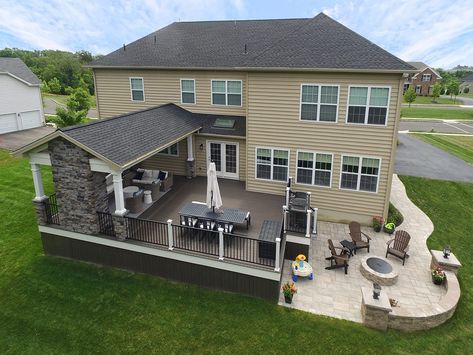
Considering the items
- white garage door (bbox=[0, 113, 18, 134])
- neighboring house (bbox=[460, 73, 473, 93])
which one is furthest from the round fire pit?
neighboring house (bbox=[460, 73, 473, 93])

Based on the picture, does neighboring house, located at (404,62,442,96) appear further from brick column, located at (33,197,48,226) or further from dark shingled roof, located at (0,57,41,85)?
brick column, located at (33,197,48,226)

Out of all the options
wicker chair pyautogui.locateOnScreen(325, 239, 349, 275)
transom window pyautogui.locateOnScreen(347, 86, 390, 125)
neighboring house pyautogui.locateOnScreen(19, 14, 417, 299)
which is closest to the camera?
neighboring house pyautogui.locateOnScreen(19, 14, 417, 299)

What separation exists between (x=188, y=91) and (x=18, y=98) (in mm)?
23749

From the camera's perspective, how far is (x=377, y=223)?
43.7ft

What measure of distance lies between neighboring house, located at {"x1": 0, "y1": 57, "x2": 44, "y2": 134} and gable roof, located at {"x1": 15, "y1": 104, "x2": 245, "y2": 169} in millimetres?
22444

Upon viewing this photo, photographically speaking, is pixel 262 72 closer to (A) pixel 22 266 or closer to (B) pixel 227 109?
(B) pixel 227 109

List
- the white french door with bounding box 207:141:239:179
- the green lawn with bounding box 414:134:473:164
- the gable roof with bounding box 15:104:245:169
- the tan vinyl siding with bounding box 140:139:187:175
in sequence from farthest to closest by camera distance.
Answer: the green lawn with bounding box 414:134:473:164 < the tan vinyl siding with bounding box 140:139:187:175 < the white french door with bounding box 207:141:239:179 < the gable roof with bounding box 15:104:245:169

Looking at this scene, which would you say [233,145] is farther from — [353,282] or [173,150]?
[353,282]

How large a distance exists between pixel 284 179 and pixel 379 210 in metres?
4.27

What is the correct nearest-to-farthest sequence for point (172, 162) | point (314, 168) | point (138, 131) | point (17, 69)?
1. point (138, 131)
2. point (314, 168)
3. point (172, 162)
4. point (17, 69)

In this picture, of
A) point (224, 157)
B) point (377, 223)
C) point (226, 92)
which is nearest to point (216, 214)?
point (224, 157)

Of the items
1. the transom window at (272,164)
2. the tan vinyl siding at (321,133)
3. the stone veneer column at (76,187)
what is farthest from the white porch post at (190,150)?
the stone veneer column at (76,187)

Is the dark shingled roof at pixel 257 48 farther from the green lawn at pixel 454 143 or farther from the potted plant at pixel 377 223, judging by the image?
the green lawn at pixel 454 143

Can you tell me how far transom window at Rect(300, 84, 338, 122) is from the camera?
12.8 metres
